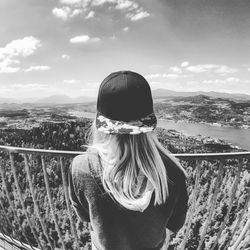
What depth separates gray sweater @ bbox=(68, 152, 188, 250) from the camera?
3.39ft

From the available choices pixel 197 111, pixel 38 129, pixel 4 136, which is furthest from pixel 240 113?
pixel 4 136

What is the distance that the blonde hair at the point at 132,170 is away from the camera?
1.00 m

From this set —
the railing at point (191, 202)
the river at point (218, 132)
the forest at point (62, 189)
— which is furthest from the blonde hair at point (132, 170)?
the river at point (218, 132)

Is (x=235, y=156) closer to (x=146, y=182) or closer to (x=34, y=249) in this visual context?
(x=146, y=182)

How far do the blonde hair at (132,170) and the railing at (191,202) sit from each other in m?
0.60

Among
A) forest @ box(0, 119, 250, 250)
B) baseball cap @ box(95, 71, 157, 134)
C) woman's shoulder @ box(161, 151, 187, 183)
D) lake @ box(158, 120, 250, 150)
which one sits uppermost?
baseball cap @ box(95, 71, 157, 134)

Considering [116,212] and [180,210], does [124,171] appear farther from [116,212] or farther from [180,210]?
[180,210]

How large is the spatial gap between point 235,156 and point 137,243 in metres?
1.01

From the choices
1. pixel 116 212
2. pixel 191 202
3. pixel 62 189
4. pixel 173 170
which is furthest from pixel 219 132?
pixel 116 212

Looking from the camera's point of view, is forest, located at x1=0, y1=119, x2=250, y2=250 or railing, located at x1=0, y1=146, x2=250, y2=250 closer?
railing, located at x1=0, y1=146, x2=250, y2=250

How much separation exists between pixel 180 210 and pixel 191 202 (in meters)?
3.24

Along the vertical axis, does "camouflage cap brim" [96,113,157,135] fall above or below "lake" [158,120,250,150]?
above

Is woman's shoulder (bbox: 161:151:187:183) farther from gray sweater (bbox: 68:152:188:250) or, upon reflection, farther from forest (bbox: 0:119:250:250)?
forest (bbox: 0:119:250:250)

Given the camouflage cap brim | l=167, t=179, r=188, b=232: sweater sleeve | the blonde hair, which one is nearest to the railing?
l=167, t=179, r=188, b=232: sweater sleeve
